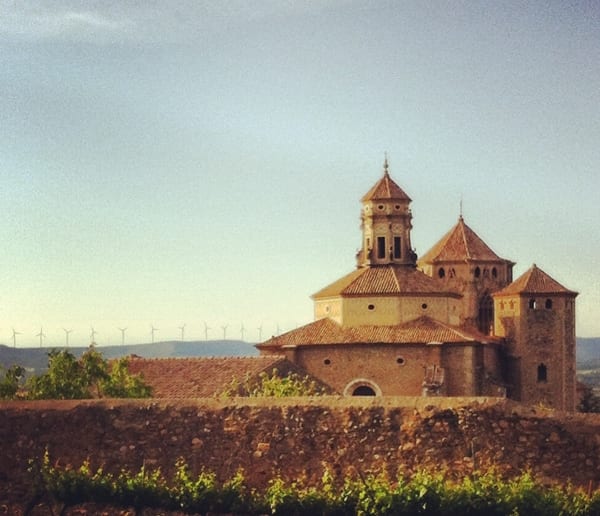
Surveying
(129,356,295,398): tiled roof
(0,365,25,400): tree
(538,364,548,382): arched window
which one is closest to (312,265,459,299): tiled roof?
(538,364,548,382): arched window

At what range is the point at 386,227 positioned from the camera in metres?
56.4

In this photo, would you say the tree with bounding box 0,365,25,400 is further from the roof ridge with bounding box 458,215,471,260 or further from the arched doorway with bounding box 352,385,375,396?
the roof ridge with bounding box 458,215,471,260

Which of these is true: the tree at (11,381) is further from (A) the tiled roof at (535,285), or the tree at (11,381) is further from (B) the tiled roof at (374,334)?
(A) the tiled roof at (535,285)

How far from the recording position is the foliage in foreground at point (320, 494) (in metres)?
12.6

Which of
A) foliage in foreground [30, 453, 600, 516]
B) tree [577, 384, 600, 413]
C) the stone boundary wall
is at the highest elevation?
the stone boundary wall

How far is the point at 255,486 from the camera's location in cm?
1368

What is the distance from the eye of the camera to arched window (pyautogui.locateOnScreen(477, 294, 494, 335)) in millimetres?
64312

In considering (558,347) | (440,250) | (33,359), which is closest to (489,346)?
(558,347)

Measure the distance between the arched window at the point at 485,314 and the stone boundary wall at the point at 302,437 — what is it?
51.5m

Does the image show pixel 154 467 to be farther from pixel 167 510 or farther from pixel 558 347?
pixel 558 347

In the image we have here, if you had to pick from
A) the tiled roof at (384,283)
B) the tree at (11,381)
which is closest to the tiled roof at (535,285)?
the tiled roof at (384,283)

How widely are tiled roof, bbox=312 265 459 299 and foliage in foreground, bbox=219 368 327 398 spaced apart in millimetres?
13621

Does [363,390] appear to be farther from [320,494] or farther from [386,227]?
[320,494]

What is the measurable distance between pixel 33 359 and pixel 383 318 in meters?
126
